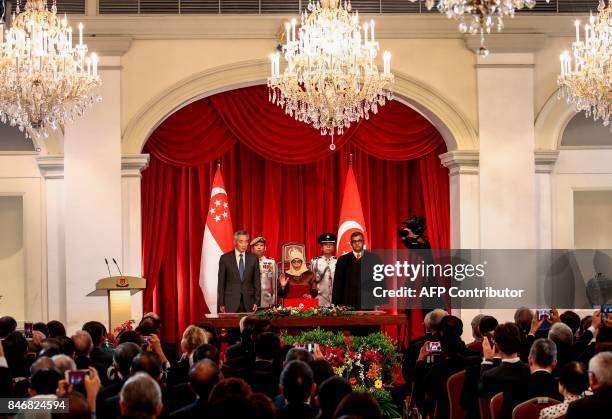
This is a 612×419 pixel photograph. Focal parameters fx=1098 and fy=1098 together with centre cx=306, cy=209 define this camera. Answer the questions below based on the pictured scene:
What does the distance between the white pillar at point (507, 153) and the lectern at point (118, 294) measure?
422 cm

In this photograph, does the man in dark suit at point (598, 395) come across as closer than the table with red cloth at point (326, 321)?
Yes

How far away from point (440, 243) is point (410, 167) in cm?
128

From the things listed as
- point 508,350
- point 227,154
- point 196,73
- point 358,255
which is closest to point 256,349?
point 508,350

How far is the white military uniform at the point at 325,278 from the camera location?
43.1 feet

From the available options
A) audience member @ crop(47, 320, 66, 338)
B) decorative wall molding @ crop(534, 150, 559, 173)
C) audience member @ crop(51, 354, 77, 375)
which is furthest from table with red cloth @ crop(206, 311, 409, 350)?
audience member @ crop(51, 354, 77, 375)

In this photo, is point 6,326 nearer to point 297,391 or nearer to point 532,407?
point 297,391

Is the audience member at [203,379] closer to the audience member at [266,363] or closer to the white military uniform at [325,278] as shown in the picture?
the audience member at [266,363]

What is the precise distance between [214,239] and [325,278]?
5.36 feet

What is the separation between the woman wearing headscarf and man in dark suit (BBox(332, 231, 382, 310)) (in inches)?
12.7

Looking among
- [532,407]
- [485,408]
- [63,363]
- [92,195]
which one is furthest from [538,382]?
[92,195]

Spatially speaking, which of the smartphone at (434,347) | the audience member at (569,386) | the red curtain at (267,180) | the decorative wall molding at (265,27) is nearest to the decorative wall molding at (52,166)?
the red curtain at (267,180)

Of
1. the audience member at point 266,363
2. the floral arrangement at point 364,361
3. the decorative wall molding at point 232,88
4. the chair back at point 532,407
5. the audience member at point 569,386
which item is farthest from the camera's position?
the decorative wall molding at point 232,88

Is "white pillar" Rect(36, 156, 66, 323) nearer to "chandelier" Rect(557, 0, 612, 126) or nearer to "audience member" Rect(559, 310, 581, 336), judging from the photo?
"chandelier" Rect(557, 0, 612, 126)

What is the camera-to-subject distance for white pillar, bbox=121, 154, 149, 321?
→ 12.9m
